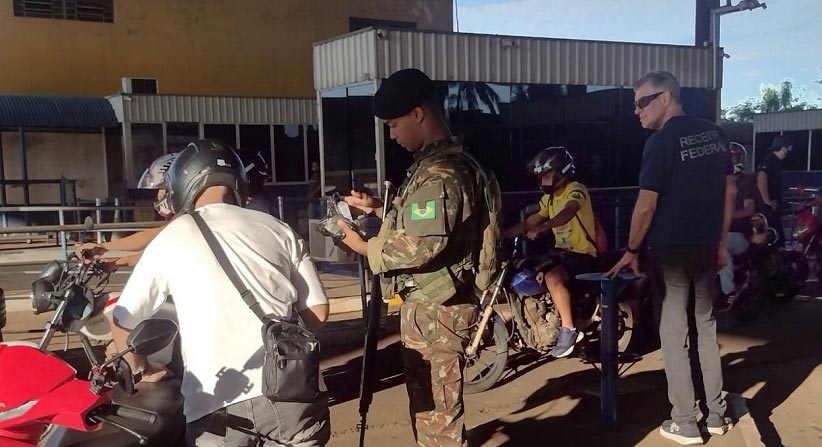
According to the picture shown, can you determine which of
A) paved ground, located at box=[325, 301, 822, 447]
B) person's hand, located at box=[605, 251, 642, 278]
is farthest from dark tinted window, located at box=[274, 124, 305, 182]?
person's hand, located at box=[605, 251, 642, 278]

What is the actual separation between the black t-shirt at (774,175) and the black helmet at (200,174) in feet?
26.5

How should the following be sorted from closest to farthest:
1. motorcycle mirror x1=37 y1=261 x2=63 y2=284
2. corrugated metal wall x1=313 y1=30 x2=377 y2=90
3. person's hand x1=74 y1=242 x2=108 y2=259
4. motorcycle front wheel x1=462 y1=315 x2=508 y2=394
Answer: motorcycle mirror x1=37 y1=261 x2=63 y2=284, person's hand x1=74 y1=242 x2=108 y2=259, motorcycle front wheel x1=462 y1=315 x2=508 y2=394, corrugated metal wall x1=313 y1=30 x2=377 y2=90

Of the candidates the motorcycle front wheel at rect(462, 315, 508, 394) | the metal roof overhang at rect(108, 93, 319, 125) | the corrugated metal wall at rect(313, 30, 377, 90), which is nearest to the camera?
the motorcycle front wheel at rect(462, 315, 508, 394)

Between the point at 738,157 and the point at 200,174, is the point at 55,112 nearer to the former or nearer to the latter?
the point at 738,157

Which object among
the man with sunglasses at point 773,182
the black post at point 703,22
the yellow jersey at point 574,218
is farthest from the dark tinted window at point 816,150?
the yellow jersey at point 574,218

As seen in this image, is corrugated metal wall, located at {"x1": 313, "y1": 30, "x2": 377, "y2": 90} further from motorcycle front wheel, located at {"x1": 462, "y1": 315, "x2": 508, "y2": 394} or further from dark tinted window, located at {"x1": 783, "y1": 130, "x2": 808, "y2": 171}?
dark tinted window, located at {"x1": 783, "y1": 130, "x2": 808, "y2": 171}

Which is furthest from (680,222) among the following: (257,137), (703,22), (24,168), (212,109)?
(24,168)

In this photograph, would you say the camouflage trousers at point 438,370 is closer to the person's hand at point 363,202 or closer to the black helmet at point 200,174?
the person's hand at point 363,202

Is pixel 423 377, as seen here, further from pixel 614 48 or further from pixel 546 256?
pixel 614 48

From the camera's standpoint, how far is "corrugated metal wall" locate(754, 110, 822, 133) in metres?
24.9

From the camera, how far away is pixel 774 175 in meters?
8.96

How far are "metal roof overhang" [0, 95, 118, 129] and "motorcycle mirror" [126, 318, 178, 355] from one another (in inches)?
681

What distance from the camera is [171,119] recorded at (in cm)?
1816

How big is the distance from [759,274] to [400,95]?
6.13 metres
